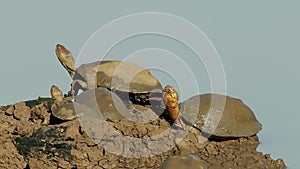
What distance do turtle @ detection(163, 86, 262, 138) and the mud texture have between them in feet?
1.63

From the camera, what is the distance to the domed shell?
17.3m

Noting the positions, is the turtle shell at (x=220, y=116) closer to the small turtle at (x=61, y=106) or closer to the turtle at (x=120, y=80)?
Answer: the turtle at (x=120, y=80)

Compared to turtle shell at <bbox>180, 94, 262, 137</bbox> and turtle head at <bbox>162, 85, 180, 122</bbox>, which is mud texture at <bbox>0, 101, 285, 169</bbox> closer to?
turtle head at <bbox>162, 85, 180, 122</bbox>

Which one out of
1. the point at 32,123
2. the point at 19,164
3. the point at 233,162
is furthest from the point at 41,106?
the point at 233,162

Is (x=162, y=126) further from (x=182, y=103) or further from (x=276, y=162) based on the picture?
(x=276, y=162)

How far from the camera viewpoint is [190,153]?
1572cm

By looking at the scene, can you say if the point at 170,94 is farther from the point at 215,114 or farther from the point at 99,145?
the point at 99,145

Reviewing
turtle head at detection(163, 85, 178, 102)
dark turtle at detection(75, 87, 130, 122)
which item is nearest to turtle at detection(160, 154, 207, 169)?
dark turtle at detection(75, 87, 130, 122)

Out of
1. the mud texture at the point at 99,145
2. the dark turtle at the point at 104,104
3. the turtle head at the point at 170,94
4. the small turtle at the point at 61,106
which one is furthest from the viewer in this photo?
the turtle head at the point at 170,94

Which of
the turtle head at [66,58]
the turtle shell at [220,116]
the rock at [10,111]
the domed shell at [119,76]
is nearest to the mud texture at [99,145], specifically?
the rock at [10,111]

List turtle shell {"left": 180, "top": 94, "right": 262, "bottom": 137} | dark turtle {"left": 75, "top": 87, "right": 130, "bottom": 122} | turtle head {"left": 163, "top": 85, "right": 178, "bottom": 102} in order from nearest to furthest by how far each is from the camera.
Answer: dark turtle {"left": 75, "top": 87, "right": 130, "bottom": 122}
turtle head {"left": 163, "top": 85, "right": 178, "bottom": 102}
turtle shell {"left": 180, "top": 94, "right": 262, "bottom": 137}

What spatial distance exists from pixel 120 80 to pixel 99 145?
2.86 meters

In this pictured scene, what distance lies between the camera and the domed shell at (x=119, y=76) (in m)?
17.3

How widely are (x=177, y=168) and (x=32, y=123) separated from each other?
13.3 feet
